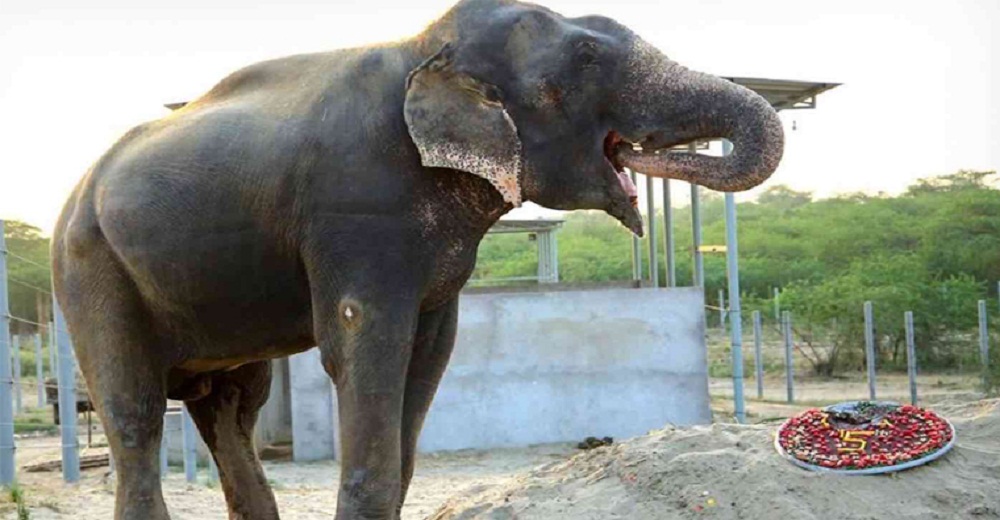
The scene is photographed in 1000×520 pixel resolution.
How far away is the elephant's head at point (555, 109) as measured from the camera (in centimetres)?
446

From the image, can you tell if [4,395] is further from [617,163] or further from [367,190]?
[617,163]

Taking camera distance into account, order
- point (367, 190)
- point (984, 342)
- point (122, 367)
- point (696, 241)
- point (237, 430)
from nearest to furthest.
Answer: point (367, 190) < point (122, 367) < point (237, 430) < point (984, 342) < point (696, 241)

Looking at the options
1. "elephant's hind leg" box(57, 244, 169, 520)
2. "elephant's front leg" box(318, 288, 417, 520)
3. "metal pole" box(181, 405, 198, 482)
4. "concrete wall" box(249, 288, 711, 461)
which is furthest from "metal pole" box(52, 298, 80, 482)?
"elephant's front leg" box(318, 288, 417, 520)

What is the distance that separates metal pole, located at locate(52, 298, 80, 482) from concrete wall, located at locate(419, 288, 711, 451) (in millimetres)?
4517

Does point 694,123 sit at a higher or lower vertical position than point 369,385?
higher

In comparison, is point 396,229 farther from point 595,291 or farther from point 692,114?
point 595,291

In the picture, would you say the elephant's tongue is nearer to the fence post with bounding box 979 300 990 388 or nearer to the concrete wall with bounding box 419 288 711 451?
the concrete wall with bounding box 419 288 711 451

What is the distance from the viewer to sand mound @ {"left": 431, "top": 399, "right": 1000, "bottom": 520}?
18.5 ft

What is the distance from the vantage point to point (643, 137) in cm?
450

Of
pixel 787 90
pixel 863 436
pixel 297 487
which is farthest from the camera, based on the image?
pixel 787 90

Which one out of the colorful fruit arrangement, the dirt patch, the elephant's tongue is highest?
the elephant's tongue

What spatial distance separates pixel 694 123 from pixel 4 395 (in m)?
8.14

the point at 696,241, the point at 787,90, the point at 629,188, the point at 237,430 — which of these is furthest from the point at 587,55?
the point at 696,241

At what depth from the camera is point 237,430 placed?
19.0 feet
